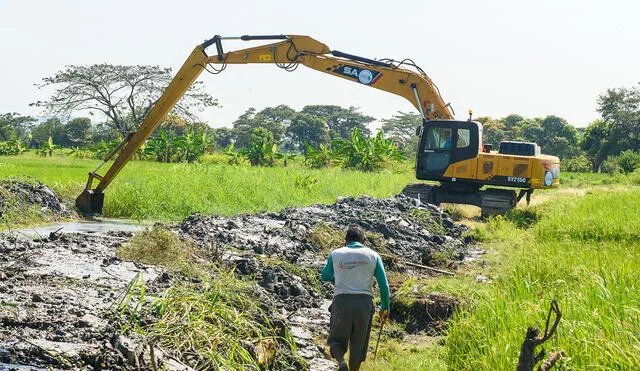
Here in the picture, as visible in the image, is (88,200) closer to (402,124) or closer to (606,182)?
(606,182)

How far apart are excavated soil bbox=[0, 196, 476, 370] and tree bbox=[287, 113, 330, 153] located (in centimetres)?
6030

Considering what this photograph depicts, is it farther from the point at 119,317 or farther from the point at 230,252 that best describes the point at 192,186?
the point at 119,317

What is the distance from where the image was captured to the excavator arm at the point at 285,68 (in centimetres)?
1845

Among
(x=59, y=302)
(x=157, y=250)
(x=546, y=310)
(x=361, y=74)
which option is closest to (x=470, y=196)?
(x=361, y=74)

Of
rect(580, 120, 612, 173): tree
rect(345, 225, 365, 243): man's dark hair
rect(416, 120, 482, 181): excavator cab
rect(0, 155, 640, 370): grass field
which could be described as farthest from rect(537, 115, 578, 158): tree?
rect(345, 225, 365, 243): man's dark hair

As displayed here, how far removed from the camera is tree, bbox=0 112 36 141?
243 feet

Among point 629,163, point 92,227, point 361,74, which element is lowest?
point 92,227

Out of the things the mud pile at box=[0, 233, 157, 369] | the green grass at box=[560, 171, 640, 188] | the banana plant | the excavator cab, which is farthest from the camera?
the banana plant

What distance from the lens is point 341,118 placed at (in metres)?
88.9

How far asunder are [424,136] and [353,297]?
13.6 metres

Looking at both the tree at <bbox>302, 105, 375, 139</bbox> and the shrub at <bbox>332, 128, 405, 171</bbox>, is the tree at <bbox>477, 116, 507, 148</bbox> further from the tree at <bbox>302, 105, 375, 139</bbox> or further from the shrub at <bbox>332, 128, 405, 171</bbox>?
the shrub at <bbox>332, 128, 405, 171</bbox>

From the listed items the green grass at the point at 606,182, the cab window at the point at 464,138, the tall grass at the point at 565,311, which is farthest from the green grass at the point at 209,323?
the green grass at the point at 606,182

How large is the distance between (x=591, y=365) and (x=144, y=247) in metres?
6.44

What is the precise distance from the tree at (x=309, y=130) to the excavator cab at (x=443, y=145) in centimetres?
5742
